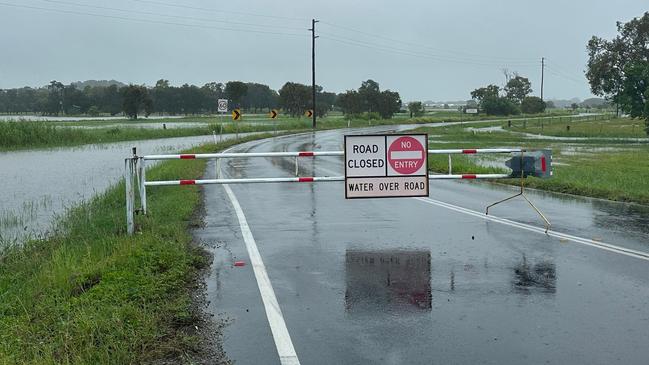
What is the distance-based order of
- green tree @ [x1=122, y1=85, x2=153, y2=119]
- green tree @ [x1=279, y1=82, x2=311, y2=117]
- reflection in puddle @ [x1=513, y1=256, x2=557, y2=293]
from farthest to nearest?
green tree @ [x1=279, y1=82, x2=311, y2=117]
green tree @ [x1=122, y1=85, x2=153, y2=119]
reflection in puddle @ [x1=513, y1=256, x2=557, y2=293]

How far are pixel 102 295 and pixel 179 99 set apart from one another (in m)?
140

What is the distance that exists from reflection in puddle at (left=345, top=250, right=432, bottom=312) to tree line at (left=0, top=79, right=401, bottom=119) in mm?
85881

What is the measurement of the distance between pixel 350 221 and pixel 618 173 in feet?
36.6

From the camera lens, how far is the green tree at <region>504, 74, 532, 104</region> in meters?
163

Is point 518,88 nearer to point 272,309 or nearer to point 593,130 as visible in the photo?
point 593,130

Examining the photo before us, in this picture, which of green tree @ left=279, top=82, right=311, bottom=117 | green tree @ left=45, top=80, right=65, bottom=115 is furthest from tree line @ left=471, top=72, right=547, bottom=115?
green tree @ left=45, top=80, right=65, bottom=115

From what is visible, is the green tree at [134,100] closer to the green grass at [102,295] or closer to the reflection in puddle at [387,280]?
the green grass at [102,295]

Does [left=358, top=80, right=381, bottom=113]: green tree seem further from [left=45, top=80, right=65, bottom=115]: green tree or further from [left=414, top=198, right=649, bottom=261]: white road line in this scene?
[left=414, top=198, right=649, bottom=261]: white road line

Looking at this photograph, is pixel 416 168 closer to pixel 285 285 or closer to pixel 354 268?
pixel 354 268

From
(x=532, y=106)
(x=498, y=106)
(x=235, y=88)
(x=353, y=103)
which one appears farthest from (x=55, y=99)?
(x=532, y=106)

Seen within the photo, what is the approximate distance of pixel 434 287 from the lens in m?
6.72

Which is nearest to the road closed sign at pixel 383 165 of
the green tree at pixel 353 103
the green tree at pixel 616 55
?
the green tree at pixel 616 55

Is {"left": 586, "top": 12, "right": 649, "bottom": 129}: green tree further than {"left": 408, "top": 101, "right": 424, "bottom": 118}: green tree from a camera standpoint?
No

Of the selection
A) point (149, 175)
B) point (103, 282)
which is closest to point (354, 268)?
point (103, 282)
